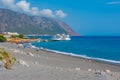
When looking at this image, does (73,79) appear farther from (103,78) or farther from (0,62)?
(0,62)

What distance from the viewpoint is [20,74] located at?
43.1 ft

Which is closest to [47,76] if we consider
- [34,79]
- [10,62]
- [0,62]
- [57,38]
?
[34,79]

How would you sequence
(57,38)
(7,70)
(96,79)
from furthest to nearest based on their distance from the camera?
(57,38)
(7,70)
(96,79)

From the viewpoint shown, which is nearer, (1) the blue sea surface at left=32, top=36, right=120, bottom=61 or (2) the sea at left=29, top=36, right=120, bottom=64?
(2) the sea at left=29, top=36, right=120, bottom=64

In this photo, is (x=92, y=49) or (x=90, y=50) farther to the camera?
(x=92, y=49)

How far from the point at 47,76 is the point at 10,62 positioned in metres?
2.89

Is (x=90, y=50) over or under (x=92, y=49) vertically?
over

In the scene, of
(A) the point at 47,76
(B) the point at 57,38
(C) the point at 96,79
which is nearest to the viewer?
(C) the point at 96,79

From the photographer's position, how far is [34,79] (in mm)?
11875

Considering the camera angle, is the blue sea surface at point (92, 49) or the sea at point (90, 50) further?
the blue sea surface at point (92, 49)

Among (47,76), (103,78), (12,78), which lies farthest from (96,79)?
(12,78)

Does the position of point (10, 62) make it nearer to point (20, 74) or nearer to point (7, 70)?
point (7, 70)

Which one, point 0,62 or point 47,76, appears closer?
point 47,76

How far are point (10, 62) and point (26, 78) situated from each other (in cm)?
306
